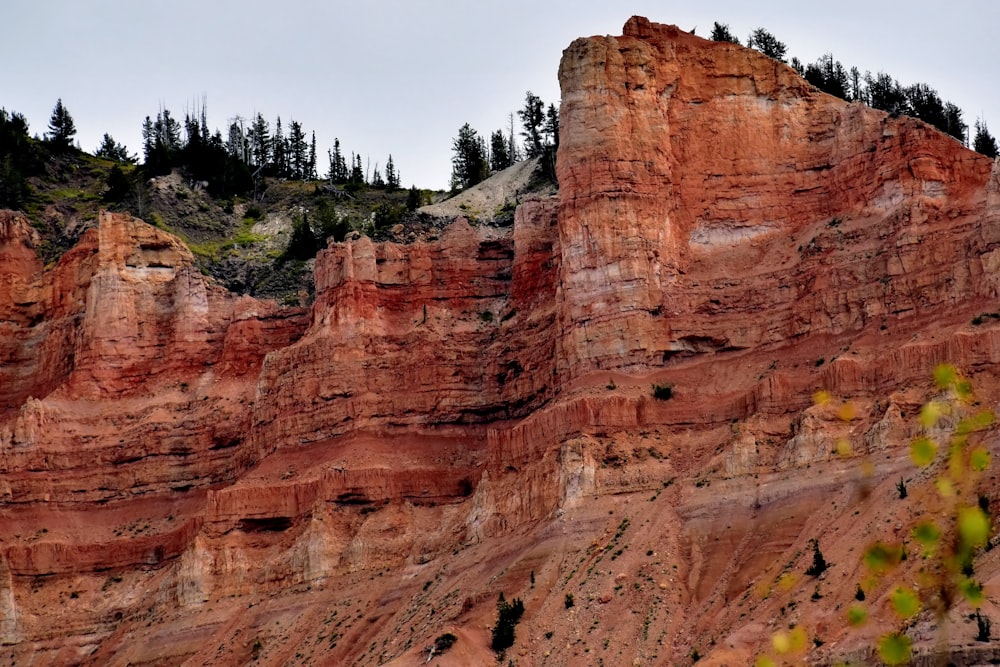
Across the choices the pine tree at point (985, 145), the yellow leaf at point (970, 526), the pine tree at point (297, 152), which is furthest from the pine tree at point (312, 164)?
the yellow leaf at point (970, 526)

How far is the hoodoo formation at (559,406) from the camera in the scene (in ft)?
177

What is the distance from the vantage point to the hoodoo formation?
53906 mm

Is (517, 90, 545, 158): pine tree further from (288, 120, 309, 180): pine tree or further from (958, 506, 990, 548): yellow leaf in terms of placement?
(958, 506, 990, 548): yellow leaf

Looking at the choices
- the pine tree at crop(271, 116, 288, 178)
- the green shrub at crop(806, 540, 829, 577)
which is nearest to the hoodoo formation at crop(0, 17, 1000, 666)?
the green shrub at crop(806, 540, 829, 577)

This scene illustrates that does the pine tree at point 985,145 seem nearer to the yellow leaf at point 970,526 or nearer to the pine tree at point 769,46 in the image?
the pine tree at point 769,46

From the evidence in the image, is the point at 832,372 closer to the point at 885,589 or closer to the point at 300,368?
the point at 885,589

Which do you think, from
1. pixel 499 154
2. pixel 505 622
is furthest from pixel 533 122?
pixel 505 622

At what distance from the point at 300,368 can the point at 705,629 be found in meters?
31.5

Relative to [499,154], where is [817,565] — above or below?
below

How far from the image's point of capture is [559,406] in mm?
63594

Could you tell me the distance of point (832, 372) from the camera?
193 ft

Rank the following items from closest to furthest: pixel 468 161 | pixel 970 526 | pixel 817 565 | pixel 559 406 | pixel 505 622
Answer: pixel 970 526, pixel 817 565, pixel 505 622, pixel 559 406, pixel 468 161

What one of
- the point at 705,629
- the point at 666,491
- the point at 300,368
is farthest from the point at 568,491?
the point at 300,368

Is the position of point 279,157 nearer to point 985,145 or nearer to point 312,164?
point 312,164
